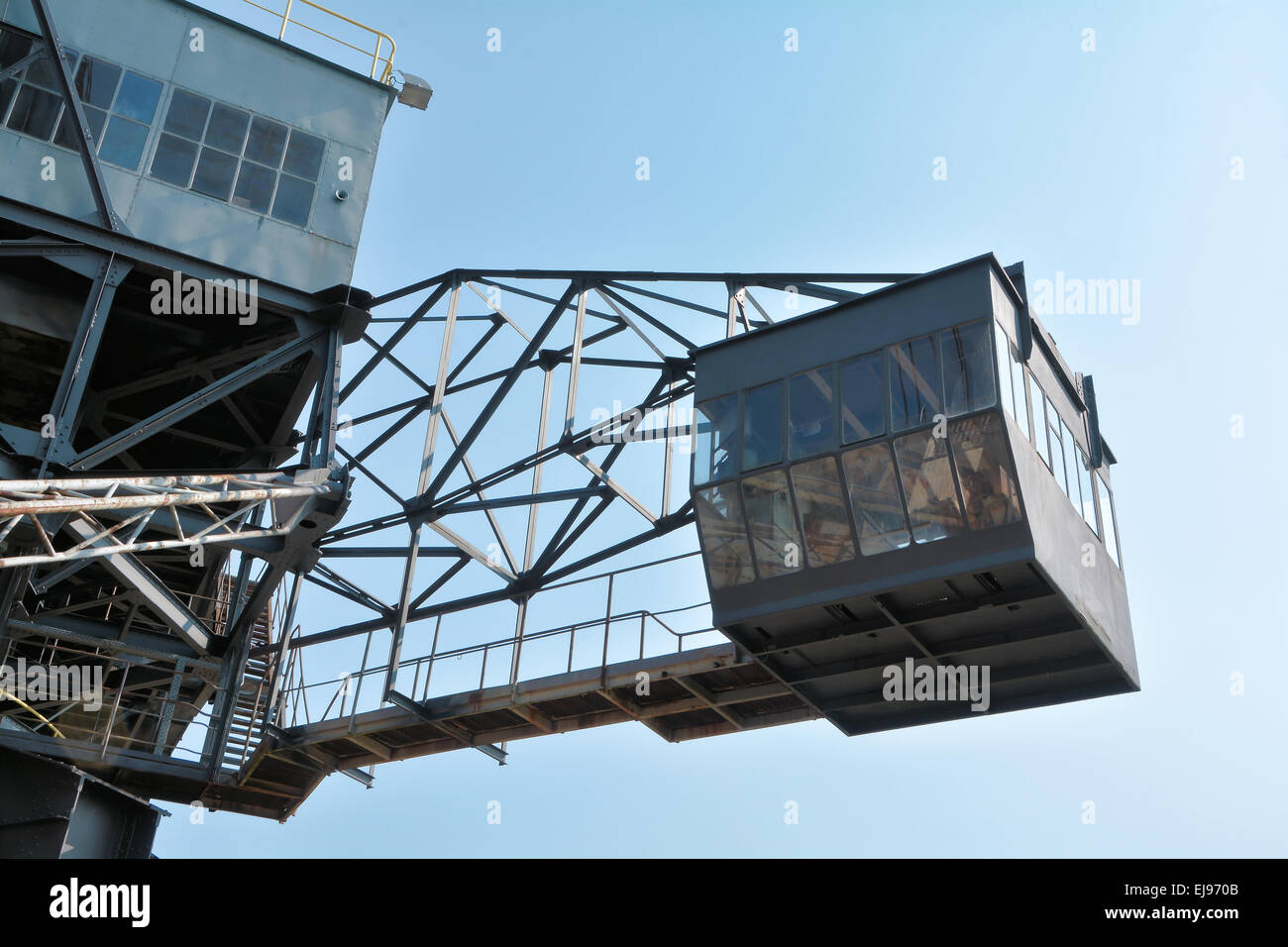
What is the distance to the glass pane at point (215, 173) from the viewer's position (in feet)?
76.8

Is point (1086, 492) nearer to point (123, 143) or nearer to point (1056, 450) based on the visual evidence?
point (1056, 450)

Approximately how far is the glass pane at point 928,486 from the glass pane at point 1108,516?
4774 millimetres

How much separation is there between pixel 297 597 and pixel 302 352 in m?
7.47

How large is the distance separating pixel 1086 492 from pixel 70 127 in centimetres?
1862

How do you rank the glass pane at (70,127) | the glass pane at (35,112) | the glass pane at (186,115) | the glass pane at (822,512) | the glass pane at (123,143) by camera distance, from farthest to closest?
the glass pane at (186,115), the glass pane at (123,143), the glass pane at (70,127), the glass pane at (35,112), the glass pane at (822,512)

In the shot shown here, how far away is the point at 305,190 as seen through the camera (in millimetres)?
24250

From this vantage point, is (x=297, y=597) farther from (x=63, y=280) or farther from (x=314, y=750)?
(x=63, y=280)

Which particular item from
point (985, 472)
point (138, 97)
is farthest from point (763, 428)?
point (138, 97)

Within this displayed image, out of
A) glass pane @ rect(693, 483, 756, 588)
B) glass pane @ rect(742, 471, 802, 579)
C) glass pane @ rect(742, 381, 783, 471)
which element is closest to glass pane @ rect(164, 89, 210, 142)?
glass pane @ rect(742, 381, 783, 471)

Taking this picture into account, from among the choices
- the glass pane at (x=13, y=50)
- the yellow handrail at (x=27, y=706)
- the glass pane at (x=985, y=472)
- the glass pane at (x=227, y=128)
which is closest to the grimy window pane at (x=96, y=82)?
the glass pane at (x=13, y=50)

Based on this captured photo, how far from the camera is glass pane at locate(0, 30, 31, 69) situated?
2264 cm

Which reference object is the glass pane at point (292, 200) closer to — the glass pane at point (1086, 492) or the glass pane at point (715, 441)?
the glass pane at point (715, 441)

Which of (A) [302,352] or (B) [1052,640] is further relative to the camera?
(A) [302,352]
